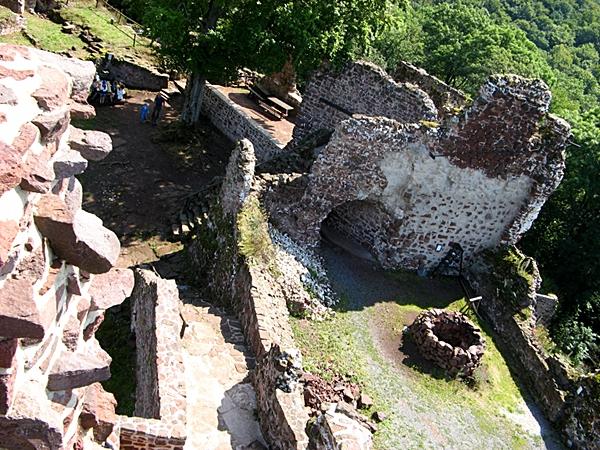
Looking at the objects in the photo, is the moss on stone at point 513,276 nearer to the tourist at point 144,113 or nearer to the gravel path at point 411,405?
the gravel path at point 411,405

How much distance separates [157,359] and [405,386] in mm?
5363

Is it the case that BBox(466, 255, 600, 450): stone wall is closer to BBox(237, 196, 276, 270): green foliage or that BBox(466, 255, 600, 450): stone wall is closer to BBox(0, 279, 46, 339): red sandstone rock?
BBox(237, 196, 276, 270): green foliage

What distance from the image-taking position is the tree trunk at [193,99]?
71.6 feet

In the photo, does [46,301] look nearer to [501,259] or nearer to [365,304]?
[365,304]

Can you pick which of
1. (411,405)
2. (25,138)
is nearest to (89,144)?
(25,138)

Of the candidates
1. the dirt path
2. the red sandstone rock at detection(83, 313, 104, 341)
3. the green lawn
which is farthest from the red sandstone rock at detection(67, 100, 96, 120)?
the dirt path

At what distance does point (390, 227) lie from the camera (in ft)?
52.3

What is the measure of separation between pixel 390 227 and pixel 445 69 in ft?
64.9

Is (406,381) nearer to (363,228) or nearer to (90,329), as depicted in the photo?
(363,228)

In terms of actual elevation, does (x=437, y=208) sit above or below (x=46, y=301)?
below

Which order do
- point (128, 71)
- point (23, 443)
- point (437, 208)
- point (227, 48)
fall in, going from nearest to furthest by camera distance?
point (23, 443), point (437, 208), point (227, 48), point (128, 71)

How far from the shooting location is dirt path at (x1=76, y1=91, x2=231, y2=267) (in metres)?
17.4

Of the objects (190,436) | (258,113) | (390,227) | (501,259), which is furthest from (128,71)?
(190,436)

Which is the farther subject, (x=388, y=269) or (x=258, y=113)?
(x=258, y=113)
